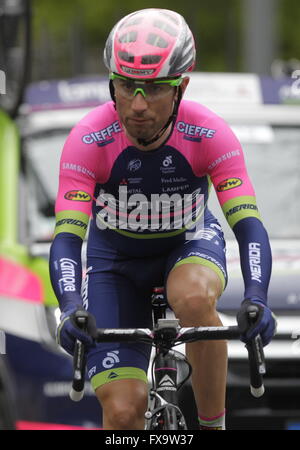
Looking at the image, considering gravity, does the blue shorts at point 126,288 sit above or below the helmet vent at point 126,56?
below

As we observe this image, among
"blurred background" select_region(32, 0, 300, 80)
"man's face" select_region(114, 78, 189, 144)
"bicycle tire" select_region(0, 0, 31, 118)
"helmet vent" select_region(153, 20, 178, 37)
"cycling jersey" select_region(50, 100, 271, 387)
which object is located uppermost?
"blurred background" select_region(32, 0, 300, 80)

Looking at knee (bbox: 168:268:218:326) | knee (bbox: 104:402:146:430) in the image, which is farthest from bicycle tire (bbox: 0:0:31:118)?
knee (bbox: 104:402:146:430)

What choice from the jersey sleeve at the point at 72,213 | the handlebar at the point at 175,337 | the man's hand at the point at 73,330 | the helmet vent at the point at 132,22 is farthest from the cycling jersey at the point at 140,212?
the helmet vent at the point at 132,22

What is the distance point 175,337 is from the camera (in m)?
4.30

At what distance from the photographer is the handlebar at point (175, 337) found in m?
4.19

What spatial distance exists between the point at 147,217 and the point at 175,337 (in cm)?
81

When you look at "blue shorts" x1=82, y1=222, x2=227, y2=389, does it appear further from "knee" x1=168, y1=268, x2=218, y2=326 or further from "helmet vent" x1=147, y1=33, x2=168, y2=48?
"helmet vent" x1=147, y1=33, x2=168, y2=48

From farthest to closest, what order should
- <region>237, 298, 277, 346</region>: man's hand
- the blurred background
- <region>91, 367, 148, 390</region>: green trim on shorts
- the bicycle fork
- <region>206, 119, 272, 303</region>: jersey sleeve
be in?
the blurred background, <region>91, 367, 148, 390</region>: green trim on shorts, <region>206, 119, 272, 303</region>: jersey sleeve, the bicycle fork, <region>237, 298, 277, 346</region>: man's hand

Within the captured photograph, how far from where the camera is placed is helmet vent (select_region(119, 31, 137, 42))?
178 inches

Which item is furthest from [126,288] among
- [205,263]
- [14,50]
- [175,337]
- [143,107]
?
[14,50]

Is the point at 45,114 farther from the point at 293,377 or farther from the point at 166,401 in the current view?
the point at 166,401

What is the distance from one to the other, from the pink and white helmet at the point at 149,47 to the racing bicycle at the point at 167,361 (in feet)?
3.00

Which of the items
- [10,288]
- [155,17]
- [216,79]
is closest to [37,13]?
[216,79]

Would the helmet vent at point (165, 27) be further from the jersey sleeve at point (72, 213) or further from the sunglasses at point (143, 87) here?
the jersey sleeve at point (72, 213)
